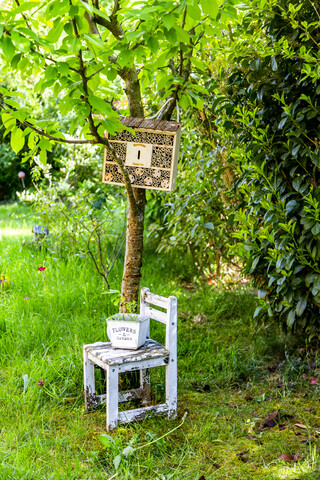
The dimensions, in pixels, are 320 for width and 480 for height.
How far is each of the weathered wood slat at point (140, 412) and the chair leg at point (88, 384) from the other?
273 millimetres

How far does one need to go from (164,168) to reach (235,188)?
80 cm

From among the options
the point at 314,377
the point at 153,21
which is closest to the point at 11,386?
the point at 314,377

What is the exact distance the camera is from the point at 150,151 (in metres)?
2.83

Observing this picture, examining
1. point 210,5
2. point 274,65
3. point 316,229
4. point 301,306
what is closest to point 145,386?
point 301,306

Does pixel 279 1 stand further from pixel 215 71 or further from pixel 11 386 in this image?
pixel 11 386

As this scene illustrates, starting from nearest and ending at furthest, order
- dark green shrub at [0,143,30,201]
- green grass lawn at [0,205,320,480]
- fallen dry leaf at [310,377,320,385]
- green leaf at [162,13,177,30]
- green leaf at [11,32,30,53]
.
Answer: green leaf at [11,32,30,53] → green leaf at [162,13,177,30] → green grass lawn at [0,205,320,480] → fallen dry leaf at [310,377,320,385] → dark green shrub at [0,143,30,201]

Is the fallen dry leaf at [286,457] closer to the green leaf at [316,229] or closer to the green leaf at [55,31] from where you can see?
the green leaf at [316,229]

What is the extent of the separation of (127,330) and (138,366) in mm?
199

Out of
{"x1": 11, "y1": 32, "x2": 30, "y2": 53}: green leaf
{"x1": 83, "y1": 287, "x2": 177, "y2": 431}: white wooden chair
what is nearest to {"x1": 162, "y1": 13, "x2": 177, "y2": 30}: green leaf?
{"x1": 11, "y1": 32, "x2": 30, "y2": 53}: green leaf

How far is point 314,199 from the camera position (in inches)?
104

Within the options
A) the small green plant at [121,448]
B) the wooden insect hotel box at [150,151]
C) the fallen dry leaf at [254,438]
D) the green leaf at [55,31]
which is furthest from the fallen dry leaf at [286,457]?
the green leaf at [55,31]

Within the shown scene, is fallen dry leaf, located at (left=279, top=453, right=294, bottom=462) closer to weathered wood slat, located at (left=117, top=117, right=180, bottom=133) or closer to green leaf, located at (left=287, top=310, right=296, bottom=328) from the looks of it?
green leaf, located at (left=287, top=310, right=296, bottom=328)

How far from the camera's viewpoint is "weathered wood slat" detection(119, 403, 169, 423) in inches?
105

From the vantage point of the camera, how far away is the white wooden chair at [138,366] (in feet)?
8.52
